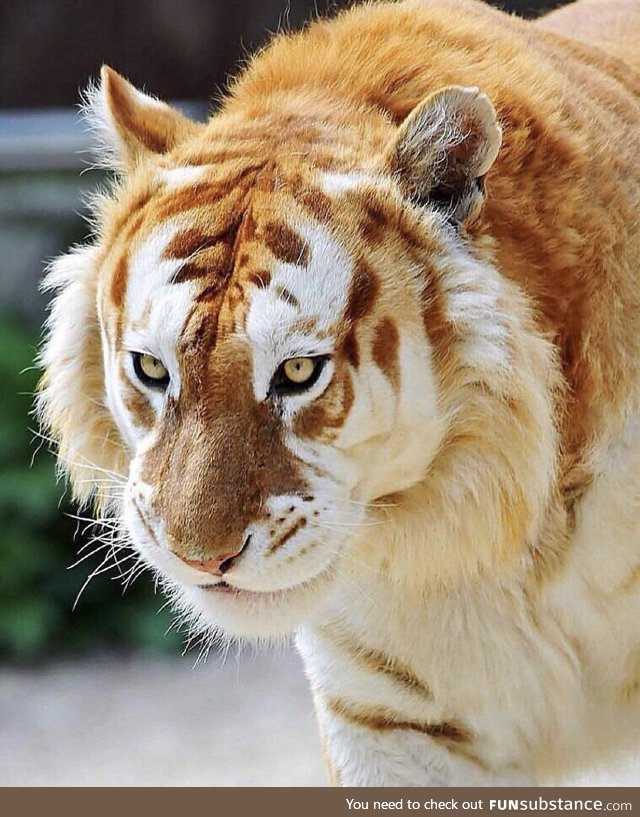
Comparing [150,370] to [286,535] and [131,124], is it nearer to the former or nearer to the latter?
[286,535]

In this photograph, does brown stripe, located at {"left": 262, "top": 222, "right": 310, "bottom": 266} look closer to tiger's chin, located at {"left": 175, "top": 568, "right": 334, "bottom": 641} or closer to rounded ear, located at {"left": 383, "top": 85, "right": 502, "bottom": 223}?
rounded ear, located at {"left": 383, "top": 85, "right": 502, "bottom": 223}

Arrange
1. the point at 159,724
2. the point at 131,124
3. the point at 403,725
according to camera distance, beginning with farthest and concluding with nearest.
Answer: the point at 159,724 → the point at 403,725 → the point at 131,124

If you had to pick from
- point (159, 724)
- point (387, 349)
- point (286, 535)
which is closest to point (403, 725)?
point (286, 535)

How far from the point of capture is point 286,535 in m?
1.60

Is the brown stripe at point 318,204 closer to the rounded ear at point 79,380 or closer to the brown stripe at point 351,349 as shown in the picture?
the brown stripe at point 351,349

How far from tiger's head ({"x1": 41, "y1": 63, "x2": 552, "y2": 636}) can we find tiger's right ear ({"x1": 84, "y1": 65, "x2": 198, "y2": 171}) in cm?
11

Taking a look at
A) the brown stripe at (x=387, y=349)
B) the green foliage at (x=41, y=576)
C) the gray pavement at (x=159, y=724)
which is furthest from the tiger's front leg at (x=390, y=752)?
the green foliage at (x=41, y=576)

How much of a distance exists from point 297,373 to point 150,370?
0.65 feet

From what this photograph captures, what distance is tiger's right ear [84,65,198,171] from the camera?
1.91 meters

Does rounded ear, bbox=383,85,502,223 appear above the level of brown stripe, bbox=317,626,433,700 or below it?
above

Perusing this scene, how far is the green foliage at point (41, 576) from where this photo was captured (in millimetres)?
4289

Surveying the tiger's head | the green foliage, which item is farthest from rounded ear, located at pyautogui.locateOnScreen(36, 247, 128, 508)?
the green foliage

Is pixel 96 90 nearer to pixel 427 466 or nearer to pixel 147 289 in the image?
pixel 147 289

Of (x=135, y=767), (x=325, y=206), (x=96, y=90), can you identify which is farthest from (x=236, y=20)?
(x=325, y=206)
